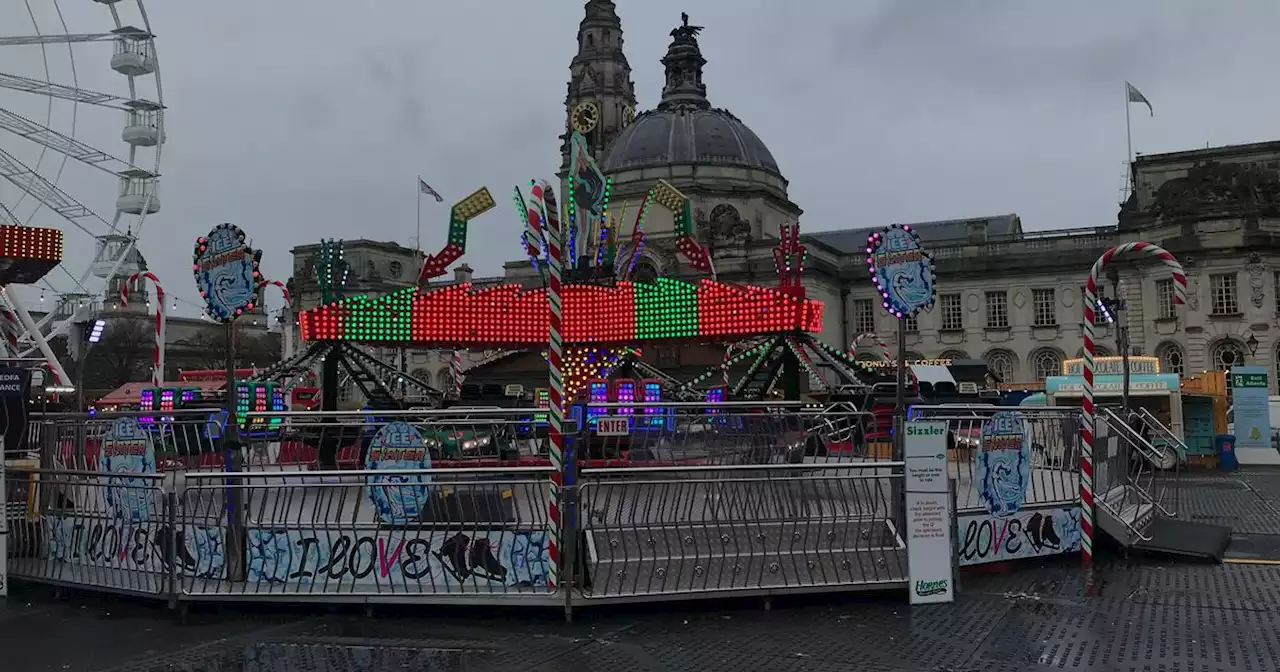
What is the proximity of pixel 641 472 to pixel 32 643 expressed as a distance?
567cm

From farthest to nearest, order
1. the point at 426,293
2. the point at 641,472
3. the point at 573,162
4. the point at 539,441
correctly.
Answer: the point at 426,293 → the point at 573,162 → the point at 539,441 → the point at 641,472

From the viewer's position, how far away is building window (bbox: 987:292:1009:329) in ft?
191

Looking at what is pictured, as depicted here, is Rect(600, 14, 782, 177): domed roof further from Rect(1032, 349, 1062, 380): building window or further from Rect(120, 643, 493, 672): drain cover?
Rect(120, 643, 493, 672): drain cover

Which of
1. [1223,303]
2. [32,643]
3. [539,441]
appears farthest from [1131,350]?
[32,643]

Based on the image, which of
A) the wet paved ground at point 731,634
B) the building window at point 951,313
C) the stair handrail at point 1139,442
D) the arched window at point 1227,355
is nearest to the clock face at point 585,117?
the building window at point 951,313

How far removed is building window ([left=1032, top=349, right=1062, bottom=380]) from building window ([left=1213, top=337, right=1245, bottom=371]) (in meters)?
8.96

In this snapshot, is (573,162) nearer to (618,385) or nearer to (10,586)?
(618,385)

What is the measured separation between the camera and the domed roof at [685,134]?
6794 centimetres

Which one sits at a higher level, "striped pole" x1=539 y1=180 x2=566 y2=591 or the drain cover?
"striped pole" x1=539 y1=180 x2=566 y2=591

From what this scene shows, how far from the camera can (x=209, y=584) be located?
10094mm

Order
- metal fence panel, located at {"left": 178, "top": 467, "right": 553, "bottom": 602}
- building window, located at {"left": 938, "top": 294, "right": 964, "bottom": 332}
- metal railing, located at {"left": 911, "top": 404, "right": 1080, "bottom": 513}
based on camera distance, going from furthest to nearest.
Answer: building window, located at {"left": 938, "top": 294, "right": 964, "bottom": 332}, metal railing, located at {"left": 911, "top": 404, "right": 1080, "bottom": 513}, metal fence panel, located at {"left": 178, "top": 467, "right": 553, "bottom": 602}

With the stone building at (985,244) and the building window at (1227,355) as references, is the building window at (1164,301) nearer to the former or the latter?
the stone building at (985,244)

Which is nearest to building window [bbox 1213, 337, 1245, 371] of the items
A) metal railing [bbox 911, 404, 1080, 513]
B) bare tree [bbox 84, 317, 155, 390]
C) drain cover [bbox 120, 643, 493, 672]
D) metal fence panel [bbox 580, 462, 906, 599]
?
metal railing [bbox 911, 404, 1080, 513]

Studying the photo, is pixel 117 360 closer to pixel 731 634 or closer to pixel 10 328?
pixel 10 328
